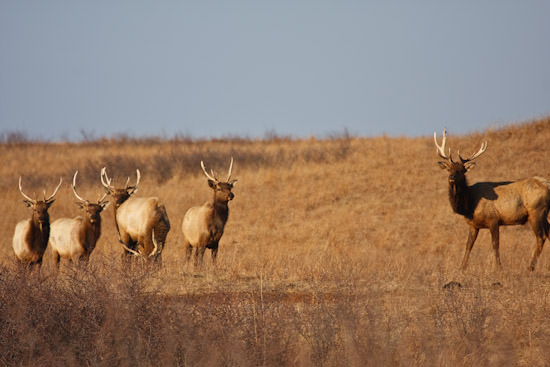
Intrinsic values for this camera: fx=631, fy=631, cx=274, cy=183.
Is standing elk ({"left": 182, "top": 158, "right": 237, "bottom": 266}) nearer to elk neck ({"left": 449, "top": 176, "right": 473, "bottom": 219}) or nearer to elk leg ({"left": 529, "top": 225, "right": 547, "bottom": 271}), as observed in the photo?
elk neck ({"left": 449, "top": 176, "right": 473, "bottom": 219})

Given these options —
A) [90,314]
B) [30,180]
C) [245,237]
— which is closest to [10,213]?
[30,180]

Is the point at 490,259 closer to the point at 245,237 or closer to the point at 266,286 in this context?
the point at 266,286

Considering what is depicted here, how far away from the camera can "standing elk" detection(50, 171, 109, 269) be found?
12484mm

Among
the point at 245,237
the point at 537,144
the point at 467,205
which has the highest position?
the point at 537,144

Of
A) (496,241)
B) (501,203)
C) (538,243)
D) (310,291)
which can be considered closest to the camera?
(310,291)

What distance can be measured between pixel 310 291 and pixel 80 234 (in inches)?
226

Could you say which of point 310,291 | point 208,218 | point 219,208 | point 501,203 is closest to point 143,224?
point 208,218

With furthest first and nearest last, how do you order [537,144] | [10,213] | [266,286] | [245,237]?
1. [537,144]
2. [10,213]
3. [245,237]
4. [266,286]

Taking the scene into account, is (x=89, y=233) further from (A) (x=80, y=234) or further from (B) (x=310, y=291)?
(B) (x=310, y=291)

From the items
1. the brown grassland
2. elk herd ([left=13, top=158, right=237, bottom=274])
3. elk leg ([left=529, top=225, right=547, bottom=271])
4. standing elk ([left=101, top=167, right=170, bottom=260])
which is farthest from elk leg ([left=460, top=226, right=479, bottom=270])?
standing elk ([left=101, top=167, right=170, bottom=260])

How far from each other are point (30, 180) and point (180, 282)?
2231 cm

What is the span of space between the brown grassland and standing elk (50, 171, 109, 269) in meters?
0.74

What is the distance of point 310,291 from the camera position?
9281mm

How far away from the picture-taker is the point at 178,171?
29172 millimetres
